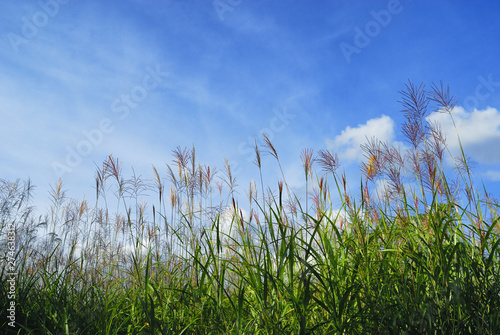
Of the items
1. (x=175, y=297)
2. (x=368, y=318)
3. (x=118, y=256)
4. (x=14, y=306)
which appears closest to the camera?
(x=368, y=318)

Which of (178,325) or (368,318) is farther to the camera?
(178,325)

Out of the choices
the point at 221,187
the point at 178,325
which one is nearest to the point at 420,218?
the point at 178,325

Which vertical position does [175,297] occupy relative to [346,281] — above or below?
below

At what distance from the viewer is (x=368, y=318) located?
5.65ft

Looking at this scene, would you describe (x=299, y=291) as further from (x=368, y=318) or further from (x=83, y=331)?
(x=83, y=331)

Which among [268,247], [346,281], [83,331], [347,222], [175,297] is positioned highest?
[347,222]

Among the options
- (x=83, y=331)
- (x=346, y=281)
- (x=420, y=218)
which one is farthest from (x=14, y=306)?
(x=420, y=218)

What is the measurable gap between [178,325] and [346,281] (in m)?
1.03

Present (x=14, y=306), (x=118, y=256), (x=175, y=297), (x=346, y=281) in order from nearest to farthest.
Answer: (x=346, y=281), (x=14, y=306), (x=175, y=297), (x=118, y=256)

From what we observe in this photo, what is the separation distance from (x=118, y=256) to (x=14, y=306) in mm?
2195

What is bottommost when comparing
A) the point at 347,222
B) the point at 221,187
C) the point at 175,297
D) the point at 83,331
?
the point at 83,331

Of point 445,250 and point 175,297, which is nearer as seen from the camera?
point 445,250

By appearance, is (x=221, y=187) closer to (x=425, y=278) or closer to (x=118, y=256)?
(x=118, y=256)

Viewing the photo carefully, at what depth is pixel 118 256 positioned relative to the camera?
4.52m
